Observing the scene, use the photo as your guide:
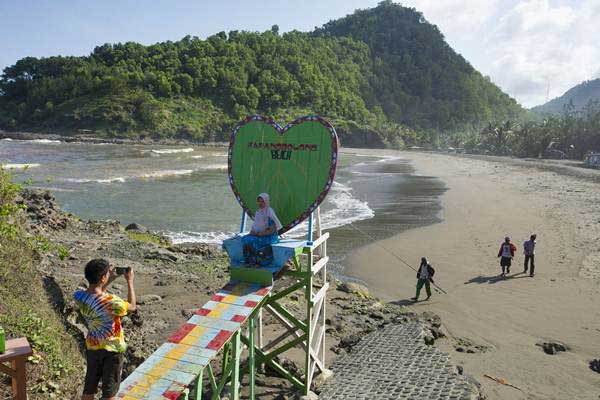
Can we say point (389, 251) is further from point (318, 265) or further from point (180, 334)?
point (180, 334)

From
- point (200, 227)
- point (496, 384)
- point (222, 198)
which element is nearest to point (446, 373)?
point (496, 384)

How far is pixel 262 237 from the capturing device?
604 cm

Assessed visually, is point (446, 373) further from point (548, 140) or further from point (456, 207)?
point (548, 140)

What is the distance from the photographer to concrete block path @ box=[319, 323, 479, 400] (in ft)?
20.9

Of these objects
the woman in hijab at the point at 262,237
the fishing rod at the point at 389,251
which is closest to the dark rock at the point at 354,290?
the fishing rod at the point at 389,251

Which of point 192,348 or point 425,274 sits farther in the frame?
point 425,274

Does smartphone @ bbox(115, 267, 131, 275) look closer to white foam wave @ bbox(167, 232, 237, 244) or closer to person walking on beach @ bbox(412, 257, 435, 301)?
person walking on beach @ bbox(412, 257, 435, 301)

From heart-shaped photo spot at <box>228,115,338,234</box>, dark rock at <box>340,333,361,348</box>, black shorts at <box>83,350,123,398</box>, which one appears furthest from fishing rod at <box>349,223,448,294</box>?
black shorts at <box>83,350,123,398</box>

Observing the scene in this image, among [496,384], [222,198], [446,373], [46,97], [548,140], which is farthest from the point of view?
[46,97]

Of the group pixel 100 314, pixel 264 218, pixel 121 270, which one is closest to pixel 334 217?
pixel 264 218

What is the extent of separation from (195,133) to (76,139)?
25851 millimetres

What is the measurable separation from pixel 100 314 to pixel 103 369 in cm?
54

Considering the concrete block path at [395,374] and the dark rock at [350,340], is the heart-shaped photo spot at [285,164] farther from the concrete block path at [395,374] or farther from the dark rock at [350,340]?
the dark rock at [350,340]

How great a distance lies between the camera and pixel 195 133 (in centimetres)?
10912
